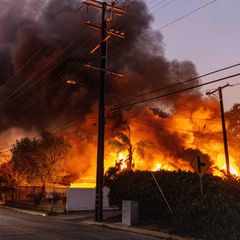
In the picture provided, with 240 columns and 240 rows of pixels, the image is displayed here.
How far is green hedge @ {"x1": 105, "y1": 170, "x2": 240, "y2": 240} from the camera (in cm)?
1270

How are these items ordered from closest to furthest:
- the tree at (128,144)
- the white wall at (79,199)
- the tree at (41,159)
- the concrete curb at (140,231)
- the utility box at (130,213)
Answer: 1. the concrete curb at (140,231)
2. the utility box at (130,213)
3. the white wall at (79,199)
4. the tree at (41,159)
5. the tree at (128,144)

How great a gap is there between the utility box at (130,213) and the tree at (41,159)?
20.5 metres

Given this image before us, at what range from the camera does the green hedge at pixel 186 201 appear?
12703mm

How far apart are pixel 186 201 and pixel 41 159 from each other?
2475 centimetres

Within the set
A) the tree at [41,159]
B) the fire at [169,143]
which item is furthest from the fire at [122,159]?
the tree at [41,159]

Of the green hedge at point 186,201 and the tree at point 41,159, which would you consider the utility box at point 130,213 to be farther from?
the tree at point 41,159

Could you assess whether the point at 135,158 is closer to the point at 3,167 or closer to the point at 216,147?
the point at 216,147

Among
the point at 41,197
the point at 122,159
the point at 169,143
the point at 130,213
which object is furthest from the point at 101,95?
the point at 169,143

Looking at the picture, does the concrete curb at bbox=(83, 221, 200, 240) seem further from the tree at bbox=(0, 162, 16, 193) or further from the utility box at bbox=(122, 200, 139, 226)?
the tree at bbox=(0, 162, 16, 193)

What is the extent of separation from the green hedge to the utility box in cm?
64

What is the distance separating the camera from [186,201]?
49.2ft

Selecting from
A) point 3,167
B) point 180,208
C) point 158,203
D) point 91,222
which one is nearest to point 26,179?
point 3,167

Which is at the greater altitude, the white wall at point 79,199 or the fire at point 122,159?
the fire at point 122,159

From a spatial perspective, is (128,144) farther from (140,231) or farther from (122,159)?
(140,231)
